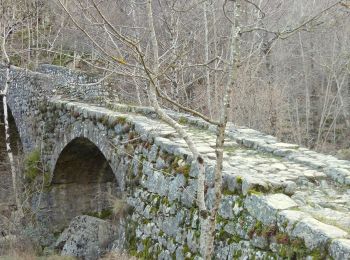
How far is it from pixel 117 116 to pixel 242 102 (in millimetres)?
8449

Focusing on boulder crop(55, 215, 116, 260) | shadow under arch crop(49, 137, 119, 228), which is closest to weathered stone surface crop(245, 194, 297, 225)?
boulder crop(55, 215, 116, 260)

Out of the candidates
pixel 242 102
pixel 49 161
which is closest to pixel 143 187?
pixel 49 161

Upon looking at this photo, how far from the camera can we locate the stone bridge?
12.2 ft

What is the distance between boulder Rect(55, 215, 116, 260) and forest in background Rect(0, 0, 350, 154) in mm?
2575

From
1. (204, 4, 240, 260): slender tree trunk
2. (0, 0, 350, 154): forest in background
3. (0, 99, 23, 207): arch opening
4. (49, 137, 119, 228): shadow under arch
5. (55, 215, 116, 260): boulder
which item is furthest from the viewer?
(0, 99, 23, 207): arch opening

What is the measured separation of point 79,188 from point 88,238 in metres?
2.89

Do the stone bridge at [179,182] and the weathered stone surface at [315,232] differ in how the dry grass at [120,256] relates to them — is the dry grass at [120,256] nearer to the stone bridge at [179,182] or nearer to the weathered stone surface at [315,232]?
the stone bridge at [179,182]

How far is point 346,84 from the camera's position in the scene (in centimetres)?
2611

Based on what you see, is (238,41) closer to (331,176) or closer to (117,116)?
(331,176)

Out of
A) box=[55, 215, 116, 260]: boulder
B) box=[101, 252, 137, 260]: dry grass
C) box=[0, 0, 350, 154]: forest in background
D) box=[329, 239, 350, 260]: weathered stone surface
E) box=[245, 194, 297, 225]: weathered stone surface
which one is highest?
box=[0, 0, 350, 154]: forest in background

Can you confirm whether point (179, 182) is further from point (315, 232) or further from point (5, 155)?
point (5, 155)

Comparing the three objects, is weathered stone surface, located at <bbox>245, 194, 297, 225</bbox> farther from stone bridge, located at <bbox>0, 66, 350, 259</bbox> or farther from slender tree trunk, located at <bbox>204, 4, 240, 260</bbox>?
slender tree trunk, located at <bbox>204, 4, 240, 260</bbox>

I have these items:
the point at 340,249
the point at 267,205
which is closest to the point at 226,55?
the point at 267,205

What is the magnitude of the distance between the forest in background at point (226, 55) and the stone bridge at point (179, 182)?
106 cm
